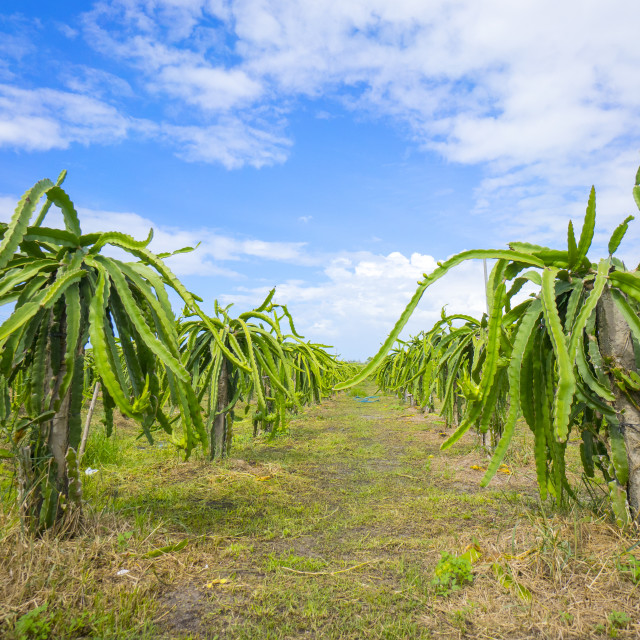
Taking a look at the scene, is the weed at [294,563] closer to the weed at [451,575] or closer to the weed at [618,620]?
the weed at [451,575]

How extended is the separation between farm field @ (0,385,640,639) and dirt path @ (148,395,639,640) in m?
0.01

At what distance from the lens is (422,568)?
3.03 meters

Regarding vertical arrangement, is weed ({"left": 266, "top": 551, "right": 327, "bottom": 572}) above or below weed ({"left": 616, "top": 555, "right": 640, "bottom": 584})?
below

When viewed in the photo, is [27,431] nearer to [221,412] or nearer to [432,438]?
[221,412]

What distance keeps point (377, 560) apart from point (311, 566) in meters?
0.48

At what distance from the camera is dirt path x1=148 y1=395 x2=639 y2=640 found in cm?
235

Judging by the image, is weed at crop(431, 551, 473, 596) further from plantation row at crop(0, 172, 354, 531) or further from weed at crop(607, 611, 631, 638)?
plantation row at crop(0, 172, 354, 531)

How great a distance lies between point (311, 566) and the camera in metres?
3.06

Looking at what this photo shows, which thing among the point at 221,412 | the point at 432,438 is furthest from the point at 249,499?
the point at 432,438

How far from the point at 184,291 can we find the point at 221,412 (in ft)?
9.86

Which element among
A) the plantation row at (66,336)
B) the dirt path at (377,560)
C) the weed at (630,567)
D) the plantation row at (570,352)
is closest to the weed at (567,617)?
the dirt path at (377,560)

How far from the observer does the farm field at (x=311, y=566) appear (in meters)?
2.31

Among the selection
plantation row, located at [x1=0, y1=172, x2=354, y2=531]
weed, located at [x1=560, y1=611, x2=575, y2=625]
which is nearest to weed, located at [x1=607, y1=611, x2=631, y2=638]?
weed, located at [x1=560, y1=611, x2=575, y2=625]

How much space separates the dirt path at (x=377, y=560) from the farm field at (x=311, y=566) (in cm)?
1
